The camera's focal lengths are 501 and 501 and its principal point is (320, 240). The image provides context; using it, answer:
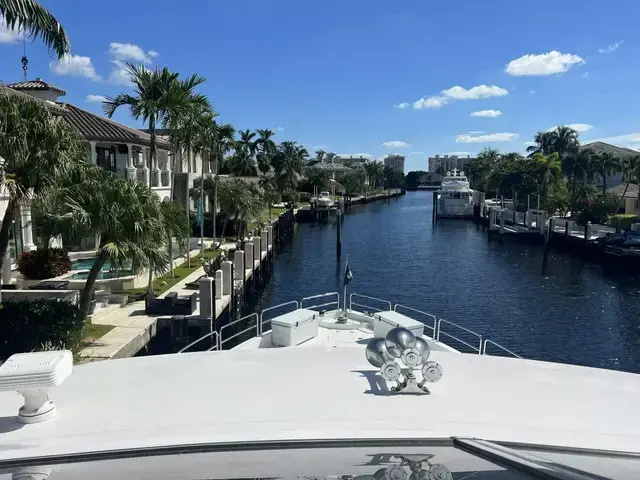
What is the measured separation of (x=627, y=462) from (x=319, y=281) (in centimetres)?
2880

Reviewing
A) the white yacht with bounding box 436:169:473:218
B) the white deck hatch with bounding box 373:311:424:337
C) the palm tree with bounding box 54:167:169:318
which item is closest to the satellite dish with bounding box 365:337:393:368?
the white deck hatch with bounding box 373:311:424:337

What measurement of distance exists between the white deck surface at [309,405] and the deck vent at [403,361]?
0.66 feet

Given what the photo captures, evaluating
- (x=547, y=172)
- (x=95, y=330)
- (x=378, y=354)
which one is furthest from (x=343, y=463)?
(x=547, y=172)

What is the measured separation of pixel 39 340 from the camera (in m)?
13.2

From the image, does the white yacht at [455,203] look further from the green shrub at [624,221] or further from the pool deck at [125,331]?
the pool deck at [125,331]

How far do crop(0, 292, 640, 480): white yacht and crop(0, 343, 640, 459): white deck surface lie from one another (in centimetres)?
2

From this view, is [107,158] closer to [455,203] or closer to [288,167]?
[288,167]

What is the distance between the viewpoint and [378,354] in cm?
707

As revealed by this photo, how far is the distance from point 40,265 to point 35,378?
17822 mm

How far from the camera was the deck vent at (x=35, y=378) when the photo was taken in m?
5.21

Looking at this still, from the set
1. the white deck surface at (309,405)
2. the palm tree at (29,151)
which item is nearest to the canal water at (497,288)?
the white deck surface at (309,405)

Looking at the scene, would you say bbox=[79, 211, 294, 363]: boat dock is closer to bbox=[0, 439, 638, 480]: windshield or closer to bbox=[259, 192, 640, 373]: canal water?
bbox=[259, 192, 640, 373]: canal water

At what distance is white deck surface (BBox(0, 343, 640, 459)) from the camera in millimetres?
5387

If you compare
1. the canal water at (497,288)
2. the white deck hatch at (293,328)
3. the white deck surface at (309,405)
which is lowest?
the canal water at (497,288)
